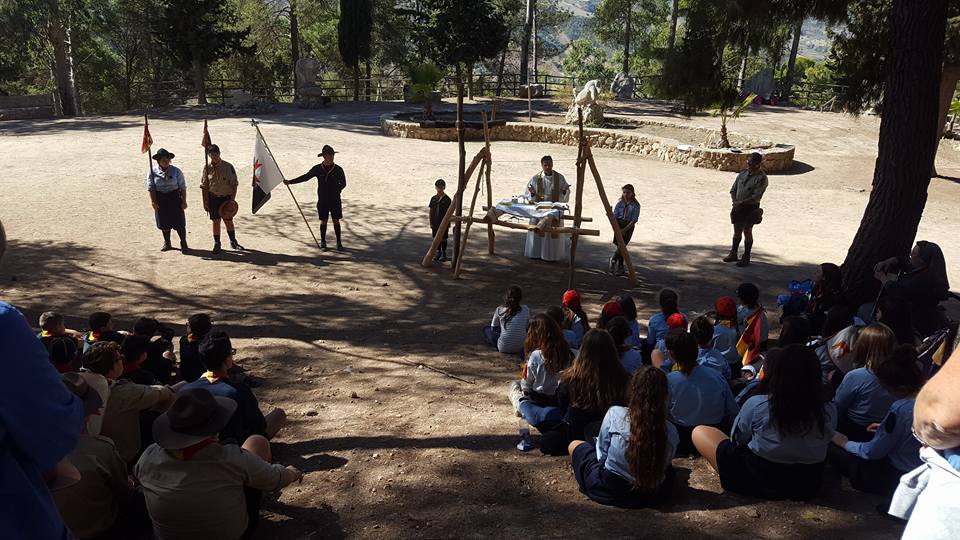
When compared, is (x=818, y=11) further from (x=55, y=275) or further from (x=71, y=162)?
(x=71, y=162)

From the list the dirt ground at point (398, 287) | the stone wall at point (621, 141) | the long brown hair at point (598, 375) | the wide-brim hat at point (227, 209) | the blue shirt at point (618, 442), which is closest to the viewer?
the blue shirt at point (618, 442)

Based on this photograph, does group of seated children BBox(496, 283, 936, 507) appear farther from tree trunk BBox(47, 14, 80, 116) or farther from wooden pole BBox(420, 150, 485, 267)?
tree trunk BBox(47, 14, 80, 116)

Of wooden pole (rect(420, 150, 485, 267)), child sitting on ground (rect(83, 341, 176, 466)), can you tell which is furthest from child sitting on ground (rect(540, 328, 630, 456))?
wooden pole (rect(420, 150, 485, 267))

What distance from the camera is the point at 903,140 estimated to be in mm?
7547

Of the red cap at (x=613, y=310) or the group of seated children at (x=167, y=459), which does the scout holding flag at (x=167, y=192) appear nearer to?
the group of seated children at (x=167, y=459)

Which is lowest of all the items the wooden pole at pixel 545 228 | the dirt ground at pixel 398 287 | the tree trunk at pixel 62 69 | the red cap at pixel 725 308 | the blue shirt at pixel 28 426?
the dirt ground at pixel 398 287

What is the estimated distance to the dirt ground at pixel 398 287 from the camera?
3922 millimetres

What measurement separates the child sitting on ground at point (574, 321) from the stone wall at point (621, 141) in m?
13.0

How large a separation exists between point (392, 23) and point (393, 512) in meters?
41.2

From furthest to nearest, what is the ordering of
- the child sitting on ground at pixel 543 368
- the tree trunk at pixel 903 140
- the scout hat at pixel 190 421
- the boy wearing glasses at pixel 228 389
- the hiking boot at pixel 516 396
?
the tree trunk at pixel 903 140 → the hiking boot at pixel 516 396 → the child sitting on ground at pixel 543 368 → the boy wearing glasses at pixel 228 389 → the scout hat at pixel 190 421

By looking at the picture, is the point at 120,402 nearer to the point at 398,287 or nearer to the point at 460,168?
the point at 398,287

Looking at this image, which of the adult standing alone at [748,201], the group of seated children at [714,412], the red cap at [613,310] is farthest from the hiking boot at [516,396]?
the adult standing alone at [748,201]

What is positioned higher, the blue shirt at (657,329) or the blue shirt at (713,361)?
the blue shirt at (713,361)

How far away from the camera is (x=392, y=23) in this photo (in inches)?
1649
